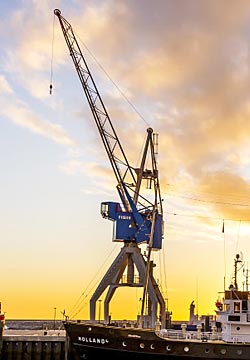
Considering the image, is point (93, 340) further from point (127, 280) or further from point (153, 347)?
point (127, 280)

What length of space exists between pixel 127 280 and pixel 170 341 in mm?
17266

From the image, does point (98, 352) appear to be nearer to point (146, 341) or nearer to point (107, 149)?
point (146, 341)

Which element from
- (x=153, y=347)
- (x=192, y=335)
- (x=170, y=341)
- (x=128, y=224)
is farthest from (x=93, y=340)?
(x=128, y=224)

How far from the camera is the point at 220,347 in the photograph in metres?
51.0

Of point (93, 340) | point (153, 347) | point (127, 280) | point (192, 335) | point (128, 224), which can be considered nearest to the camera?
point (153, 347)

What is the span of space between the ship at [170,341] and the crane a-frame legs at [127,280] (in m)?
13.0

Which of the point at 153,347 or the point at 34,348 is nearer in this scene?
the point at 153,347

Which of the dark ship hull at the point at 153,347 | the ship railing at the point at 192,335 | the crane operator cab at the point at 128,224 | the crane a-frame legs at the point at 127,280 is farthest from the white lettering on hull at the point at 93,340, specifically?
the crane operator cab at the point at 128,224

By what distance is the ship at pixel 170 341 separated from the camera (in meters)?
50.7

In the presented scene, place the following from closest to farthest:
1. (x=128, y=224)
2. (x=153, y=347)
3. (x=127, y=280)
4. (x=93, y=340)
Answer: (x=153, y=347) → (x=93, y=340) → (x=127, y=280) → (x=128, y=224)

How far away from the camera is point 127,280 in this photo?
67.6 meters

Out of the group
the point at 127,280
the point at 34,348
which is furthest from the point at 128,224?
the point at 34,348

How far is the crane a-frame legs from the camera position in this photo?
66625 mm

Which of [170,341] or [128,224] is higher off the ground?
[128,224]
